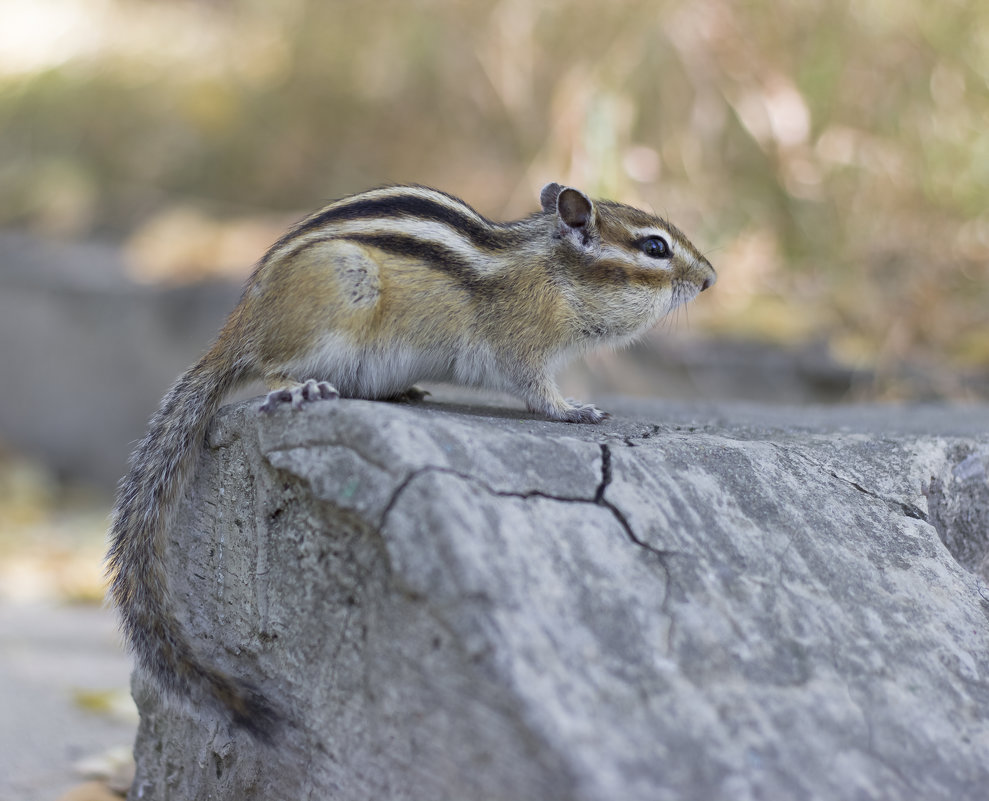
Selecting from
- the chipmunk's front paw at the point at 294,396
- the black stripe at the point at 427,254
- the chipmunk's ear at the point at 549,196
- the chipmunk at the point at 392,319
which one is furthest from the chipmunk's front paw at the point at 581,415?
the chipmunk's front paw at the point at 294,396

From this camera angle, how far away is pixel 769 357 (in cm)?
605

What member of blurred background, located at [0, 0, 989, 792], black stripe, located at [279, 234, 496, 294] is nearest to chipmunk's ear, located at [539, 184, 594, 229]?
black stripe, located at [279, 234, 496, 294]

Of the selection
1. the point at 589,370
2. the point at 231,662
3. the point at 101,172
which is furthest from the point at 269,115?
the point at 231,662

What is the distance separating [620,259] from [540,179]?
4.02 m

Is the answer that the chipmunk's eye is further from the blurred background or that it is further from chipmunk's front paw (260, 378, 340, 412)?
the blurred background

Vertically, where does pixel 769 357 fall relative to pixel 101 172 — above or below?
below

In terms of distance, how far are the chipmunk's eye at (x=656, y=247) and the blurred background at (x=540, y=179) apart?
2668mm

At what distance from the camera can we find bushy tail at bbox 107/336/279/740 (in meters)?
2.16

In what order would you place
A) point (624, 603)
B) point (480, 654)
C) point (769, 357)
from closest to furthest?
point (480, 654) < point (624, 603) < point (769, 357)

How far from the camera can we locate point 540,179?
670 cm

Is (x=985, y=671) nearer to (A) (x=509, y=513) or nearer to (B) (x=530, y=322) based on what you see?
(A) (x=509, y=513)

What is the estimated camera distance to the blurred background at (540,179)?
609 cm

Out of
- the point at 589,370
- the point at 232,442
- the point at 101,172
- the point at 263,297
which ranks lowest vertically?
the point at 232,442

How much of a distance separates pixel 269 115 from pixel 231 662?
8481 mm
